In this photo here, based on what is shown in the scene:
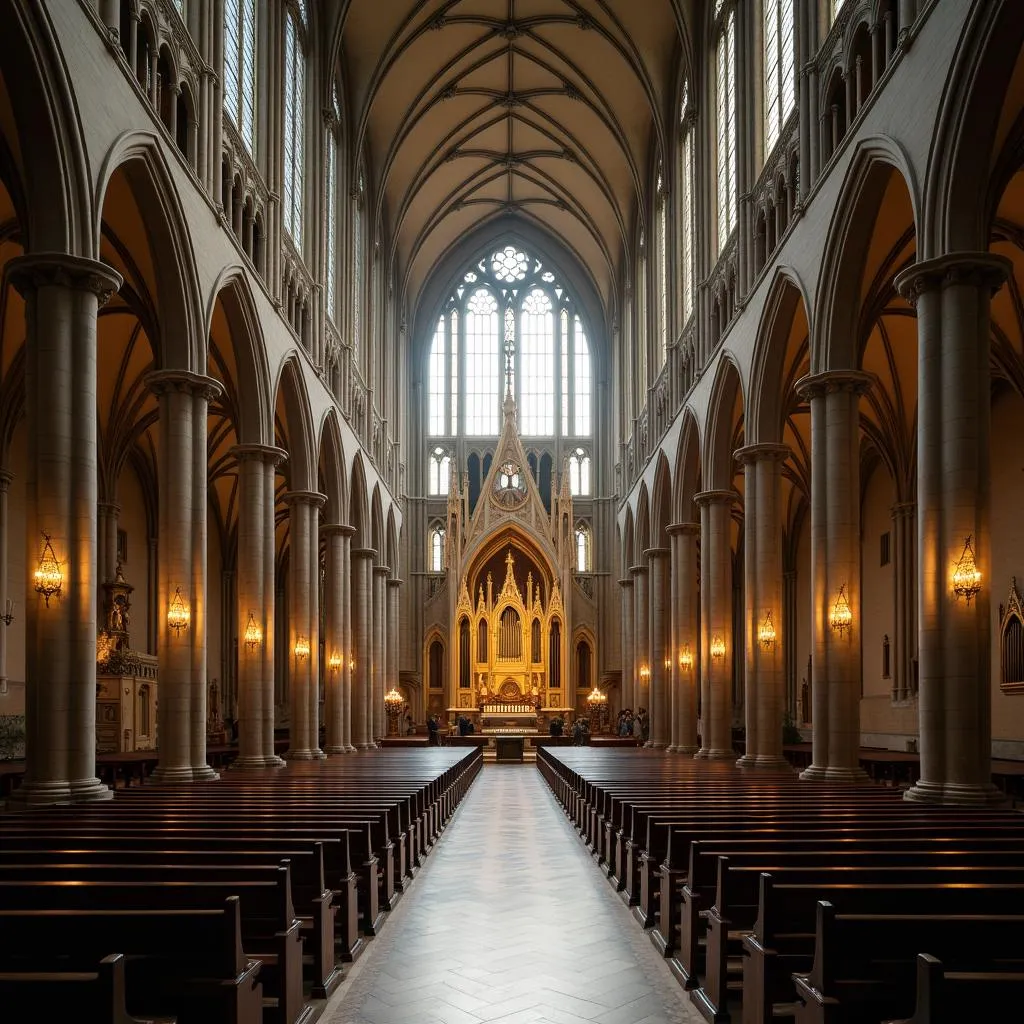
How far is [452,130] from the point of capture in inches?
1721

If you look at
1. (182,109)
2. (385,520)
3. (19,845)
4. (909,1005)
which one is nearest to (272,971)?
(19,845)

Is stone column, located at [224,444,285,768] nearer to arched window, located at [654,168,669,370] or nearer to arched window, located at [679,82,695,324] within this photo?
arched window, located at [679,82,695,324]

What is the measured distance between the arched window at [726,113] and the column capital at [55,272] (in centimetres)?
1745

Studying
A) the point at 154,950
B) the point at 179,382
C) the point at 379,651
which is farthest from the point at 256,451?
the point at 379,651

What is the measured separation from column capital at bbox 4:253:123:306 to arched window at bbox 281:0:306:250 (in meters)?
13.1

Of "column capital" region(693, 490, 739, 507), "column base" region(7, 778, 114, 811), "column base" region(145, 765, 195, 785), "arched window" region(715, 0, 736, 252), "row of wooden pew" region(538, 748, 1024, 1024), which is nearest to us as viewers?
"row of wooden pew" region(538, 748, 1024, 1024)

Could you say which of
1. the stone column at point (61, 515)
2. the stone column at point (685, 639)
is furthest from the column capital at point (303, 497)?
the stone column at point (61, 515)

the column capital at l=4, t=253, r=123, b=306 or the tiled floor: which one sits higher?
the column capital at l=4, t=253, r=123, b=306

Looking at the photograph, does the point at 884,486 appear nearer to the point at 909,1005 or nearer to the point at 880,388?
the point at 880,388

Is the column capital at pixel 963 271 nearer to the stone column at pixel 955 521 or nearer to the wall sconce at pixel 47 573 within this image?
the stone column at pixel 955 521

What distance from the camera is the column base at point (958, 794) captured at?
1367 cm

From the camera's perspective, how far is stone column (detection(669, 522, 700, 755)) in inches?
1300

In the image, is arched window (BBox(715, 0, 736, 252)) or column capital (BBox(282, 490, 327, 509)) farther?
column capital (BBox(282, 490, 327, 509))

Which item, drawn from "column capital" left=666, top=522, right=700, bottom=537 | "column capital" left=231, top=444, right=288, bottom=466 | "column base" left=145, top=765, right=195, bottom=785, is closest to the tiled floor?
"column base" left=145, top=765, right=195, bottom=785
